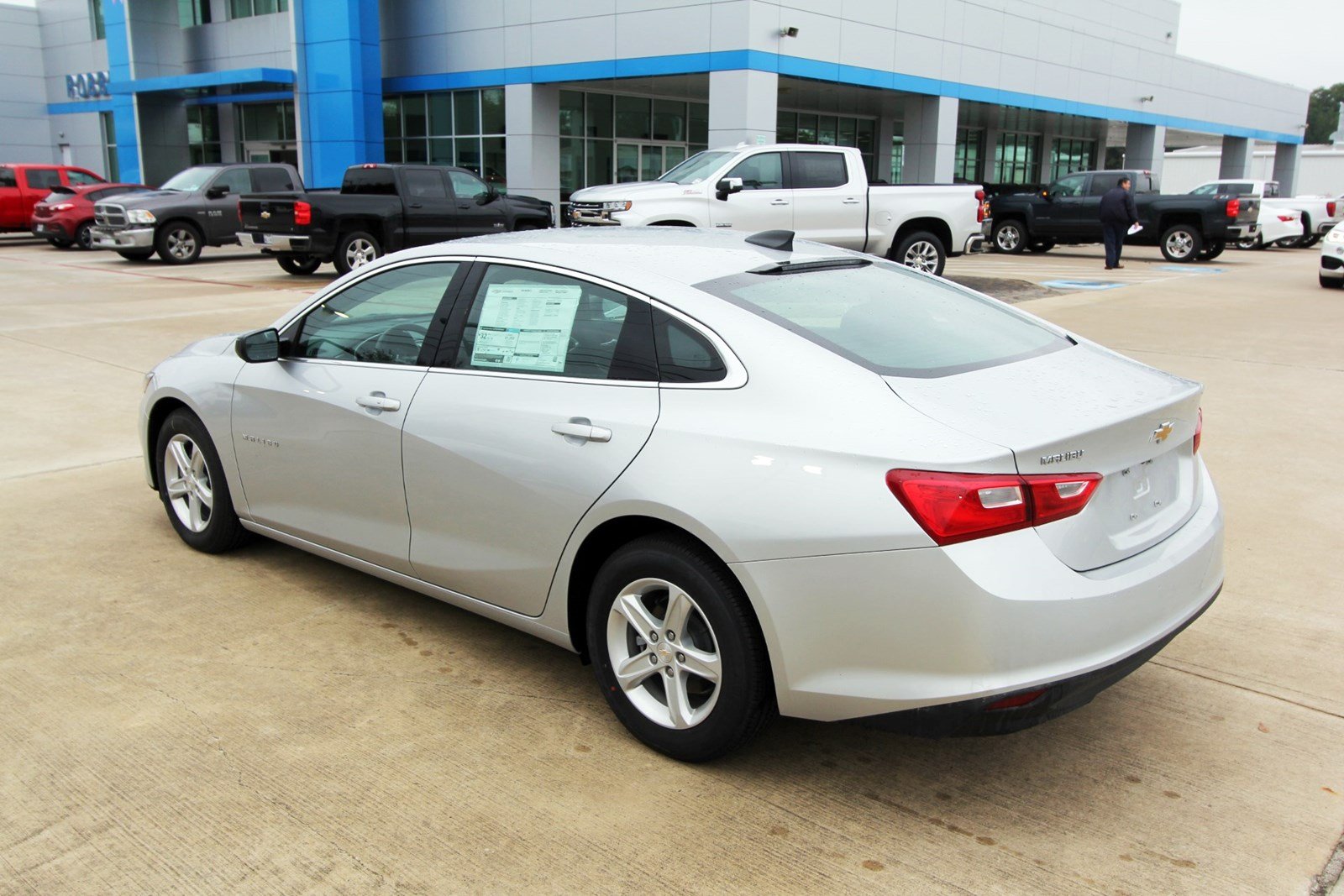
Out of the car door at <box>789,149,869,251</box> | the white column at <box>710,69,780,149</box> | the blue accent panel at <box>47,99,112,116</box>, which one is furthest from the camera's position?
the blue accent panel at <box>47,99,112,116</box>

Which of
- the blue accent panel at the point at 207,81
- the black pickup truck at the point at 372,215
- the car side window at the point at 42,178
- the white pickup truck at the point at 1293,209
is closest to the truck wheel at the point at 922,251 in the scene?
the black pickup truck at the point at 372,215

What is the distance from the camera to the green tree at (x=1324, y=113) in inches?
5404

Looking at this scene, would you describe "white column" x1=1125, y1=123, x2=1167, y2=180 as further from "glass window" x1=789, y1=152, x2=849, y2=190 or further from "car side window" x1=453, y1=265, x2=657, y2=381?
"car side window" x1=453, y1=265, x2=657, y2=381

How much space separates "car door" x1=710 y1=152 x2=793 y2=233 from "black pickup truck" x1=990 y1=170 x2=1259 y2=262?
12.2 metres

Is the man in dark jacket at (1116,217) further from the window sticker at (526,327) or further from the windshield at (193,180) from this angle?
the window sticker at (526,327)

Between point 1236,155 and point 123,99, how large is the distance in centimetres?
4669

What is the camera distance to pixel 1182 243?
1000 inches

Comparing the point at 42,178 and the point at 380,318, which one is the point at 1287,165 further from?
the point at 380,318

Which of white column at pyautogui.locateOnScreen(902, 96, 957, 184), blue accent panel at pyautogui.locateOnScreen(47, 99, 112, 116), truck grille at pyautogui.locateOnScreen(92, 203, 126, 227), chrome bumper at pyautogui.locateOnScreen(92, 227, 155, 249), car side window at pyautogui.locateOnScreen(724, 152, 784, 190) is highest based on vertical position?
blue accent panel at pyautogui.locateOnScreen(47, 99, 112, 116)

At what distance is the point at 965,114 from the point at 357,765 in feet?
126

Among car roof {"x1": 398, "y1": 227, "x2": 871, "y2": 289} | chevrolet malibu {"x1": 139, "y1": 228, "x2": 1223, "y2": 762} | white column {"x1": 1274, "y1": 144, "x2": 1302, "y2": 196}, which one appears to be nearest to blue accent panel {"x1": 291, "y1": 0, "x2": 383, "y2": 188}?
chevrolet malibu {"x1": 139, "y1": 228, "x2": 1223, "y2": 762}

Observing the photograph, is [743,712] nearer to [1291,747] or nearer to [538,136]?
[1291,747]

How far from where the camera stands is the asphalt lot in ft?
9.37

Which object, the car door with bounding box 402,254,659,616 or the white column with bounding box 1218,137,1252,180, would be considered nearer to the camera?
the car door with bounding box 402,254,659,616
